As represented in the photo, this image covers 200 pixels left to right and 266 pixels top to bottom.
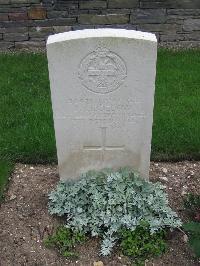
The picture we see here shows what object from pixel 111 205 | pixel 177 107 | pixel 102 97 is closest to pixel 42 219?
pixel 111 205

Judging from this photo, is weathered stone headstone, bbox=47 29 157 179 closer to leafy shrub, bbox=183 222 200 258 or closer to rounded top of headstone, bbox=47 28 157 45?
rounded top of headstone, bbox=47 28 157 45

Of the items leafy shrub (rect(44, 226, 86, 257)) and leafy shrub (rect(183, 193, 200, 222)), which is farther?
leafy shrub (rect(183, 193, 200, 222))

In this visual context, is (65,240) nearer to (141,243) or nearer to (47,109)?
(141,243)

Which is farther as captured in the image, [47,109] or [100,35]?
[47,109]

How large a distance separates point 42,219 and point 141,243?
795 millimetres

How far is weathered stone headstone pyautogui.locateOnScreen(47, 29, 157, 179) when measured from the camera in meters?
3.20

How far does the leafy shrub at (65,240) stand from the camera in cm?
338

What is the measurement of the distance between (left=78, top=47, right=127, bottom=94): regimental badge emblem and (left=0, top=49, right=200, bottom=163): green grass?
1265 millimetres

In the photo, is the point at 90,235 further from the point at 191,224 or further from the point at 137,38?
the point at 137,38

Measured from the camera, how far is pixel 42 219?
11.9 feet

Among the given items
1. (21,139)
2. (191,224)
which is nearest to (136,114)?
(191,224)

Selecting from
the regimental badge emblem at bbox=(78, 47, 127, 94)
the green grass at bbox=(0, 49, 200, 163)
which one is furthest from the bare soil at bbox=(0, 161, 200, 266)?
the regimental badge emblem at bbox=(78, 47, 127, 94)

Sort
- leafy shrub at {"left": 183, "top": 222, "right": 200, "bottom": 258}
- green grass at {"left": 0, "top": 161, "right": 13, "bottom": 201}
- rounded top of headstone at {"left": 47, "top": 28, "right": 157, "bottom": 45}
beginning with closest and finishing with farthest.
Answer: leafy shrub at {"left": 183, "top": 222, "right": 200, "bottom": 258} → rounded top of headstone at {"left": 47, "top": 28, "right": 157, "bottom": 45} → green grass at {"left": 0, "top": 161, "right": 13, "bottom": 201}

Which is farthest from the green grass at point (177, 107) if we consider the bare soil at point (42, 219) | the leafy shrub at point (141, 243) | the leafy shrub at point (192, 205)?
the leafy shrub at point (141, 243)
